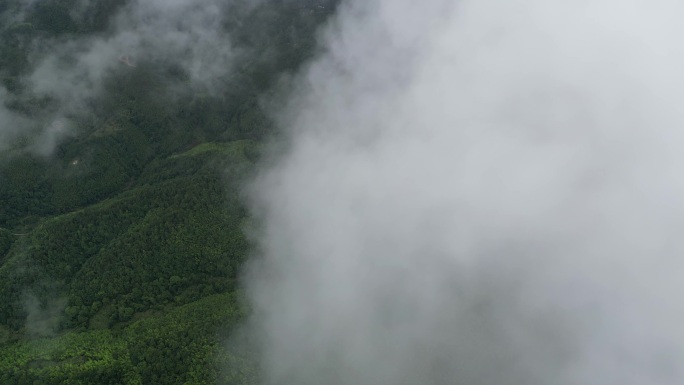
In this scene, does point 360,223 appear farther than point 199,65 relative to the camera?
No

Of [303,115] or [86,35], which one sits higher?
[86,35]

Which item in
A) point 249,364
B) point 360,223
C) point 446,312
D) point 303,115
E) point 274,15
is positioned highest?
point 274,15

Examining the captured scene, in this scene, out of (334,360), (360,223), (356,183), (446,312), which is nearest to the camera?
(334,360)

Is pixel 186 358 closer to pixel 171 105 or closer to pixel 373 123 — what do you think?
pixel 373 123

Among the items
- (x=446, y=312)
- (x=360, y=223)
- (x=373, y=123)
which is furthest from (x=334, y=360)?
(x=373, y=123)

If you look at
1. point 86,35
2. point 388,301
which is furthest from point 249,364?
point 86,35

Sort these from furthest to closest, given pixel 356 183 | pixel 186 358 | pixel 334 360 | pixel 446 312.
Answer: pixel 356 183 → pixel 446 312 → pixel 334 360 → pixel 186 358

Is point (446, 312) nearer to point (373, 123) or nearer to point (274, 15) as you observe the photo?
point (373, 123)
